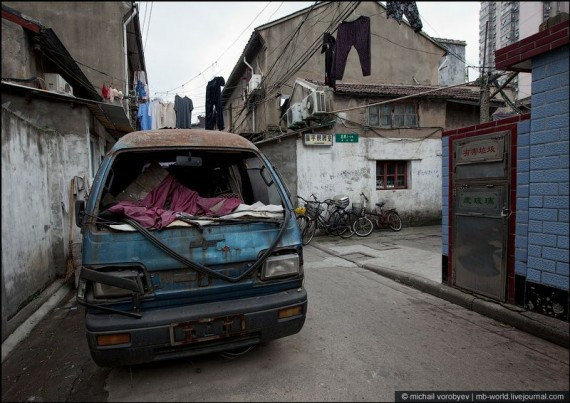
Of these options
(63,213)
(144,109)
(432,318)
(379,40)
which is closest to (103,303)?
(432,318)

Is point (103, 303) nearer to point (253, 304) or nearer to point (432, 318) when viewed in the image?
point (253, 304)

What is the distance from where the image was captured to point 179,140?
323 cm

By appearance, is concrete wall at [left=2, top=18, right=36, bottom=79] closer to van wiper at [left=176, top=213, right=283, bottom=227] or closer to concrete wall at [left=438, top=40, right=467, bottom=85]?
van wiper at [left=176, top=213, right=283, bottom=227]

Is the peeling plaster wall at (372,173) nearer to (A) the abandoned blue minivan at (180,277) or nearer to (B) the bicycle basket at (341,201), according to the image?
(B) the bicycle basket at (341,201)

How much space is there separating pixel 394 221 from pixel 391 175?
5.86ft

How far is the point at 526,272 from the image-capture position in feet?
12.2

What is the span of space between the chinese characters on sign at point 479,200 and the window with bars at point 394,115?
7279 millimetres

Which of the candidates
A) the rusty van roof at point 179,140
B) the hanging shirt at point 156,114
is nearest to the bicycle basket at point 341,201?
the rusty van roof at point 179,140

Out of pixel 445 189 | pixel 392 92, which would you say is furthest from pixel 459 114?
pixel 445 189

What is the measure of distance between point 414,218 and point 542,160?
8551mm

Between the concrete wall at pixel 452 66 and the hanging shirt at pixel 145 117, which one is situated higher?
the concrete wall at pixel 452 66

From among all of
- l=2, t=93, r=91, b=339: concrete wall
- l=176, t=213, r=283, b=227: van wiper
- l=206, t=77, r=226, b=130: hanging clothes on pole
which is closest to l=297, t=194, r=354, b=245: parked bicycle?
l=2, t=93, r=91, b=339: concrete wall

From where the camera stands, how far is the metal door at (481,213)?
399 cm

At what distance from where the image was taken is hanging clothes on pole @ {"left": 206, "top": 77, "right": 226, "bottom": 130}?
1376cm
